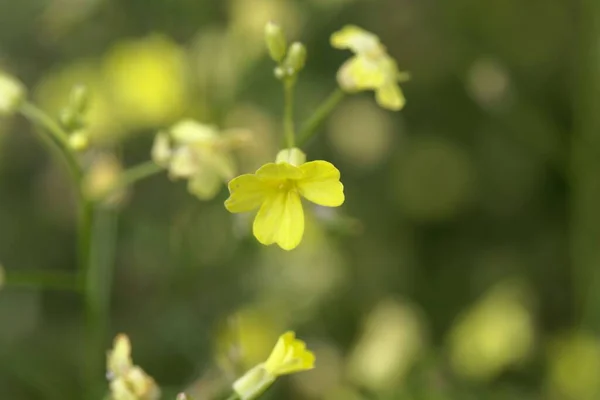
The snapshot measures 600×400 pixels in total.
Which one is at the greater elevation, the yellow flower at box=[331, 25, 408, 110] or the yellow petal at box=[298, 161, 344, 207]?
the yellow flower at box=[331, 25, 408, 110]

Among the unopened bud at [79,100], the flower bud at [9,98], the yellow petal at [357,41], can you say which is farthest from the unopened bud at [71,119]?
the yellow petal at [357,41]

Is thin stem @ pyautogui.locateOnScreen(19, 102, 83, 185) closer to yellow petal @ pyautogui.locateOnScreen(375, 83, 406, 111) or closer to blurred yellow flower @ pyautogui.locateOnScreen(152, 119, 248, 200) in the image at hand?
blurred yellow flower @ pyautogui.locateOnScreen(152, 119, 248, 200)

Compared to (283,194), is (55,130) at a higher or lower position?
higher

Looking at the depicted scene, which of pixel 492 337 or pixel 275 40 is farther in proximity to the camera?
pixel 492 337

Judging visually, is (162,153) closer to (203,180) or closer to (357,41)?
(203,180)

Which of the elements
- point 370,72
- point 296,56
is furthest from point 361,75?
point 296,56

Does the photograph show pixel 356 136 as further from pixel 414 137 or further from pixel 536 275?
pixel 536 275

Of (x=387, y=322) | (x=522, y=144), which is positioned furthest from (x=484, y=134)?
(x=387, y=322)

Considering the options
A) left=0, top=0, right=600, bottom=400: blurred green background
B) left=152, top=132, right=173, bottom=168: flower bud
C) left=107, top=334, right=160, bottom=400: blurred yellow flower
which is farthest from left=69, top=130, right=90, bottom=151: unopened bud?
left=0, top=0, right=600, bottom=400: blurred green background
